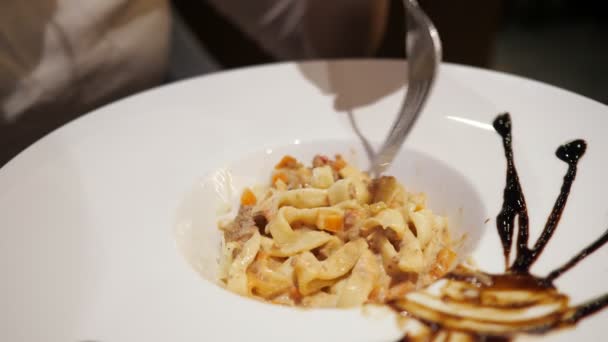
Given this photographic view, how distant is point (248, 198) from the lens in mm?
1893

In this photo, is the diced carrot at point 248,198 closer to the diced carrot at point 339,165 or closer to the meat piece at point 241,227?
the meat piece at point 241,227

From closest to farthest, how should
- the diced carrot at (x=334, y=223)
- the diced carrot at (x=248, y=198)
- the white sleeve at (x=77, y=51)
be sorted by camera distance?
the diced carrot at (x=334, y=223)
the diced carrot at (x=248, y=198)
the white sleeve at (x=77, y=51)

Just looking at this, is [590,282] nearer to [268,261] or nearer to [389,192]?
[389,192]

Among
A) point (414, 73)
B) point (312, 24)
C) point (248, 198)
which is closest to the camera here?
point (414, 73)

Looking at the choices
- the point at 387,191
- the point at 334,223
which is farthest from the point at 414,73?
the point at 334,223

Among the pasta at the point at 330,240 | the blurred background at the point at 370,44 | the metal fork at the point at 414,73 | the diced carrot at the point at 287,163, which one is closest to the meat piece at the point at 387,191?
the pasta at the point at 330,240

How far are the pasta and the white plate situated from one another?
0.49ft

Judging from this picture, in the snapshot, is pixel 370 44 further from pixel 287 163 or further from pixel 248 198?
pixel 248 198

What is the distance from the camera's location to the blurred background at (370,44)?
275 cm

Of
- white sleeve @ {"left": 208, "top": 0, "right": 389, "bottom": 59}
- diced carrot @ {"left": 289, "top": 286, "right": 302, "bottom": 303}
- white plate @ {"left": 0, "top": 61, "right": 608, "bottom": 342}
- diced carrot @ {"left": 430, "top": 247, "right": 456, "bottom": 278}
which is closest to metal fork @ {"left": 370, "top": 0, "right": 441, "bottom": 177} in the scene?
white plate @ {"left": 0, "top": 61, "right": 608, "bottom": 342}

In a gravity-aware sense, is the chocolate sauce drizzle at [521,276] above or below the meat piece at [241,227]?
below

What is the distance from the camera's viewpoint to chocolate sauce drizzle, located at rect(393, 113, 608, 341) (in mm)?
1184

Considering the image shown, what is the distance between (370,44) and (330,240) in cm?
152

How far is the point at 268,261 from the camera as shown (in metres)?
1.64
